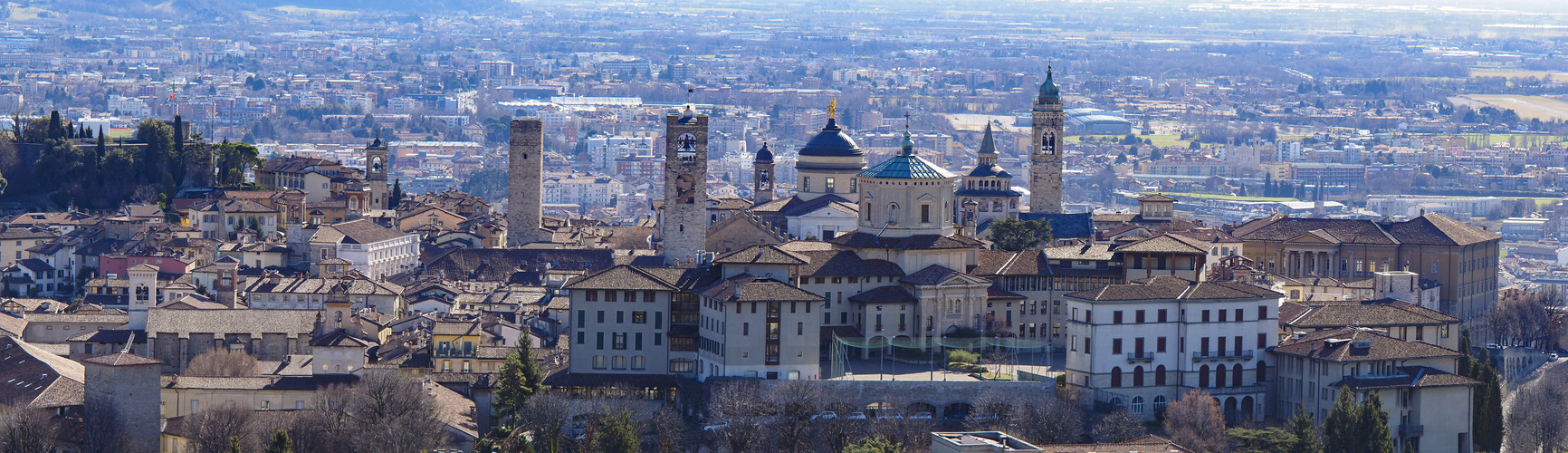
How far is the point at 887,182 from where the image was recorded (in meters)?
65.8

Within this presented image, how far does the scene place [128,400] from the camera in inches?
2188

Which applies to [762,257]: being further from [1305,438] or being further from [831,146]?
[831,146]

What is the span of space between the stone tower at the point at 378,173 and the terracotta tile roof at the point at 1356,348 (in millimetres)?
48905

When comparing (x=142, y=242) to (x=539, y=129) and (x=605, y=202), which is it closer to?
(x=539, y=129)

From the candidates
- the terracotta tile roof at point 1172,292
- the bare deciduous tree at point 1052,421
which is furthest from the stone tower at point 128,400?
the terracotta tile roof at point 1172,292

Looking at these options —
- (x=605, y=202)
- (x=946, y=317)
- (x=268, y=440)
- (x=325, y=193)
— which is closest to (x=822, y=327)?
(x=946, y=317)

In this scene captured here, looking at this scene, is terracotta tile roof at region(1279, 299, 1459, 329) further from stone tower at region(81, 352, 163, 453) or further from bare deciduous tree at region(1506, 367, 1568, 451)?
stone tower at region(81, 352, 163, 453)

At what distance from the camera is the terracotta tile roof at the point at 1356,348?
55906mm

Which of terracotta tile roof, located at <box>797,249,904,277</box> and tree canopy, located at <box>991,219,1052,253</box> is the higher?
tree canopy, located at <box>991,219,1052,253</box>

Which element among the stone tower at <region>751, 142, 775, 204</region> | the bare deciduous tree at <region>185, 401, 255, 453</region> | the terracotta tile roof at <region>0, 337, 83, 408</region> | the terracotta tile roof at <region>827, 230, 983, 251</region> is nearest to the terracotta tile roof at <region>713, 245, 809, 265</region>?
the terracotta tile roof at <region>827, 230, 983, 251</region>

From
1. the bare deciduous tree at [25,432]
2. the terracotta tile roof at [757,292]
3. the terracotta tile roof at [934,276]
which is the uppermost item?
the terracotta tile roof at [934,276]

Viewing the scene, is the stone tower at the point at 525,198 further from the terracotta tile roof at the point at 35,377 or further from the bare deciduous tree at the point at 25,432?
the bare deciduous tree at the point at 25,432

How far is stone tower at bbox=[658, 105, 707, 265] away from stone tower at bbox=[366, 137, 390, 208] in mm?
23841

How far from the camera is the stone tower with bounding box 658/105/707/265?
76938 mm
